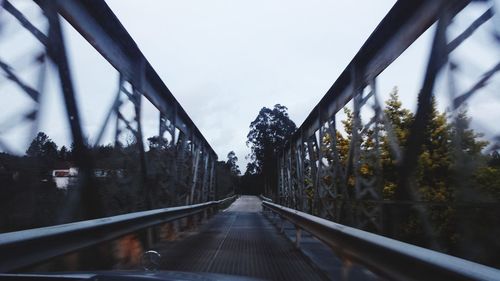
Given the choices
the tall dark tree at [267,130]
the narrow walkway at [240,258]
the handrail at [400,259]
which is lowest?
the narrow walkway at [240,258]

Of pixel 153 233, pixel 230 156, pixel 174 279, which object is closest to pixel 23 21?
pixel 174 279

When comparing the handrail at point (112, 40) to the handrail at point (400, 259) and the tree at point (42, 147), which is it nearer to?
the tree at point (42, 147)

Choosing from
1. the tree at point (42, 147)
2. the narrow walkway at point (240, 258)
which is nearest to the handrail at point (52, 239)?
the tree at point (42, 147)

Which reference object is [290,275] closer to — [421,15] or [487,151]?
[487,151]

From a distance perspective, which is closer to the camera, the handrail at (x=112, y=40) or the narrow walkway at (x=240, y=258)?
the handrail at (x=112, y=40)

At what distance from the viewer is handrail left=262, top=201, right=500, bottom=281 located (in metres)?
2.30

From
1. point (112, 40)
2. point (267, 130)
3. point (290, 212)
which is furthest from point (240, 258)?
point (267, 130)

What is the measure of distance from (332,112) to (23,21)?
8.69 metres

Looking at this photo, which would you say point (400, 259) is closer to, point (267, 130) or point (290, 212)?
point (290, 212)

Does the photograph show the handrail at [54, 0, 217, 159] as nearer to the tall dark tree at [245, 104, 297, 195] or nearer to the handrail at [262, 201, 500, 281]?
the handrail at [262, 201, 500, 281]

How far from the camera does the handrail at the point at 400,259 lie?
7.54 ft

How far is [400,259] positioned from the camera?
3.12 m

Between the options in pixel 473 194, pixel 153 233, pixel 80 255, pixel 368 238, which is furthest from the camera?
pixel 153 233

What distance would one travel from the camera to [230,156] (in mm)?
169500
